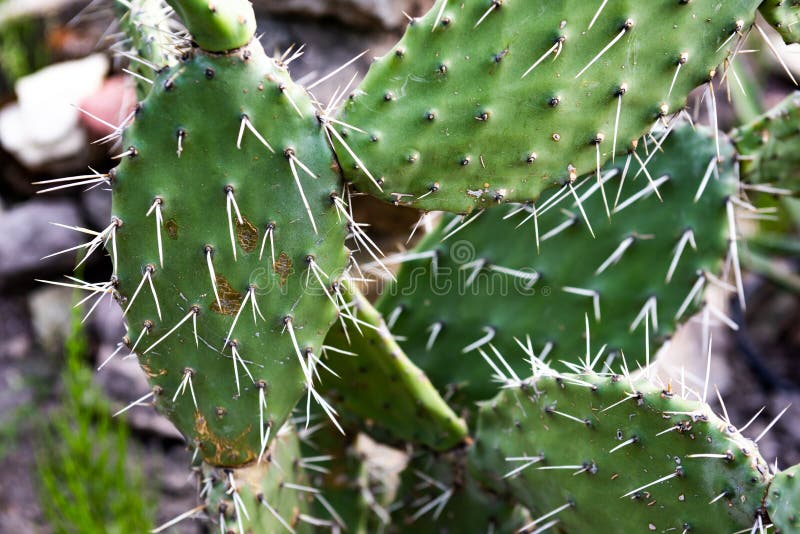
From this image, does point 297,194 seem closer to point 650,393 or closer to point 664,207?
point 650,393

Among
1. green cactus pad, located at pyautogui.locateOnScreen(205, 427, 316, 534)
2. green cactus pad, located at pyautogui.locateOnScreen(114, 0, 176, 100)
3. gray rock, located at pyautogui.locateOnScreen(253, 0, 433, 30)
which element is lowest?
green cactus pad, located at pyautogui.locateOnScreen(205, 427, 316, 534)

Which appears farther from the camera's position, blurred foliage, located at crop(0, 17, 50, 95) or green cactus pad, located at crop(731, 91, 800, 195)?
blurred foliage, located at crop(0, 17, 50, 95)

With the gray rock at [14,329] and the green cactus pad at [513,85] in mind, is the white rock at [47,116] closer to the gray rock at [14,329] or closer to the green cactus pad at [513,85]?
the gray rock at [14,329]

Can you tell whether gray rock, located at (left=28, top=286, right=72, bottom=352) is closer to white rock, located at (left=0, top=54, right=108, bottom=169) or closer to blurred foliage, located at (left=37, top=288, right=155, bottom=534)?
white rock, located at (left=0, top=54, right=108, bottom=169)

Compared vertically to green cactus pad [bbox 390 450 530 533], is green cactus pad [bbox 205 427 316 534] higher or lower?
higher

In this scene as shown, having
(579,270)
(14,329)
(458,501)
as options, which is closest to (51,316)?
(14,329)

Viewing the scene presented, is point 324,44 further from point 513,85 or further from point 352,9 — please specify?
point 513,85

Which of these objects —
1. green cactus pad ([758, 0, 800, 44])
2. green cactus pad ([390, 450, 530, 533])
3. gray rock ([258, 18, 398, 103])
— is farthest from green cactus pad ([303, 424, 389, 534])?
gray rock ([258, 18, 398, 103])

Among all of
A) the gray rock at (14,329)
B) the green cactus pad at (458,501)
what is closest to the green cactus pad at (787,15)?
the green cactus pad at (458,501)
